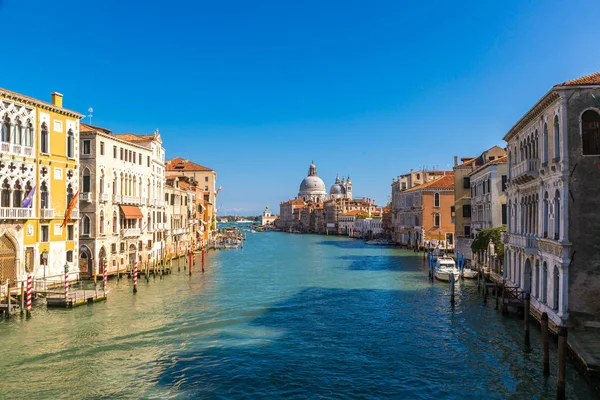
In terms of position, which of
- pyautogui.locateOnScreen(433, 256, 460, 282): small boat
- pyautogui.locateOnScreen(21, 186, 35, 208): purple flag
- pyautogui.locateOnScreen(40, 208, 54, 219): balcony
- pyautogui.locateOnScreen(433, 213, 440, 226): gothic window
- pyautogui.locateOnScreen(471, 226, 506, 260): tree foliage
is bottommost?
pyautogui.locateOnScreen(433, 256, 460, 282): small boat

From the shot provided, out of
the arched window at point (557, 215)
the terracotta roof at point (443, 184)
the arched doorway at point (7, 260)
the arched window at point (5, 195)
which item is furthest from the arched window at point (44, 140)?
the terracotta roof at point (443, 184)

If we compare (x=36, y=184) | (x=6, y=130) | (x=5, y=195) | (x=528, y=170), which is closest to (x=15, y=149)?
(x=6, y=130)

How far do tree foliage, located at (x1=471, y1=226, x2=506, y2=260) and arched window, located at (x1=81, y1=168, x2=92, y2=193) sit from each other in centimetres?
2073

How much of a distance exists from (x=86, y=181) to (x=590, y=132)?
898 inches

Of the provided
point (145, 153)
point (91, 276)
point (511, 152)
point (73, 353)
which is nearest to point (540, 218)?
point (511, 152)

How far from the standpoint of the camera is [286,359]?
1354cm

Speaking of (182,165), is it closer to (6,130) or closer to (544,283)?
(6,130)

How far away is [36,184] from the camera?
21391 mm

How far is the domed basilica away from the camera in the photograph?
16125 centimetres

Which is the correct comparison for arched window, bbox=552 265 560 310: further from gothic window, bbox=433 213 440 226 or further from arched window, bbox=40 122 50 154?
gothic window, bbox=433 213 440 226

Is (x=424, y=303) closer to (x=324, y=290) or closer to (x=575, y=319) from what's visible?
(x=324, y=290)

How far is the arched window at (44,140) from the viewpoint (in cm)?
2180

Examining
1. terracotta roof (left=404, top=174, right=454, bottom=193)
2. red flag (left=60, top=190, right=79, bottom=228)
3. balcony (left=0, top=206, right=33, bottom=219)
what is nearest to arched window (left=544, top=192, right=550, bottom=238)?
balcony (left=0, top=206, right=33, bottom=219)

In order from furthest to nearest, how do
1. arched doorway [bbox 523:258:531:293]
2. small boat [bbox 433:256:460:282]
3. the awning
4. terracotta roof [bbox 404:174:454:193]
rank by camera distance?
1. terracotta roof [bbox 404:174:454:193]
2. the awning
3. small boat [bbox 433:256:460:282]
4. arched doorway [bbox 523:258:531:293]
